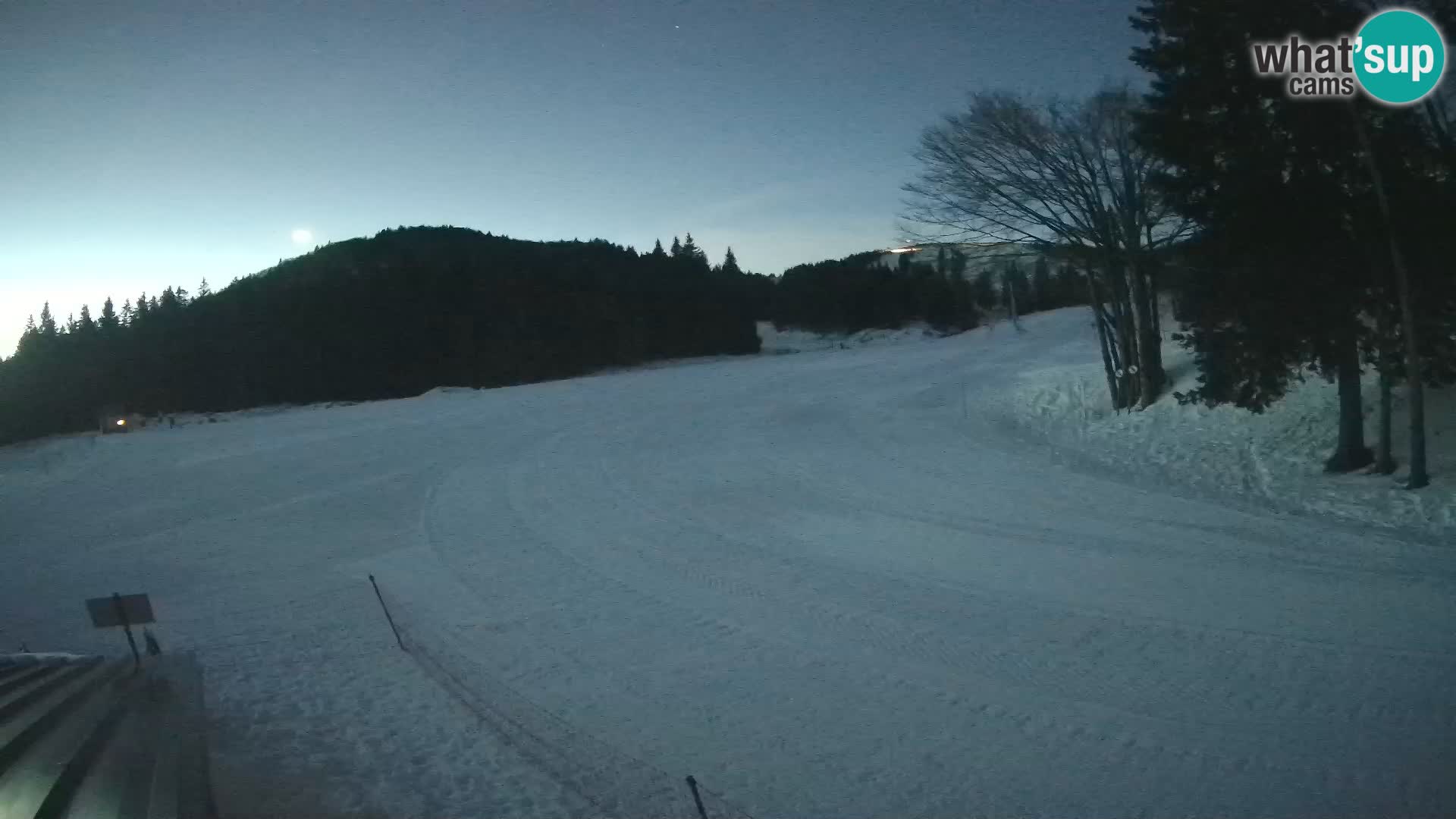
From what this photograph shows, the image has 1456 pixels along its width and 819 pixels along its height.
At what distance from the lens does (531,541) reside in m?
13.8

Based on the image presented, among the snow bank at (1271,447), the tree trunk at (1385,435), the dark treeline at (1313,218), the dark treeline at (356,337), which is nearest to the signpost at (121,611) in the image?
the snow bank at (1271,447)

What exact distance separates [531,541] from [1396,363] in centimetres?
1377

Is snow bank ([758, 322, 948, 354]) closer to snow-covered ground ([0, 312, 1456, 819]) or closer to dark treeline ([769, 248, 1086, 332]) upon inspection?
dark treeline ([769, 248, 1086, 332])

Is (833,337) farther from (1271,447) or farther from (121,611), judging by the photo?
(121,611)

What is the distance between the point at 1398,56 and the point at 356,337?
1963 inches

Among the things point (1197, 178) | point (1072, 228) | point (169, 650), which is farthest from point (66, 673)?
point (1072, 228)

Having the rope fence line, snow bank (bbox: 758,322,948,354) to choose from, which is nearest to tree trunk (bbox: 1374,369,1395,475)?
the rope fence line

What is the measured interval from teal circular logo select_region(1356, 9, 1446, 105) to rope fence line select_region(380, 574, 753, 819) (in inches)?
517

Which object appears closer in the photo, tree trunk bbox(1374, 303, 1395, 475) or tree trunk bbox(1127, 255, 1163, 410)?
tree trunk bbox(1374, 303, 1395, 475)

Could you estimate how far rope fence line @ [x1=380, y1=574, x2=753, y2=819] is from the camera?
5.96 metres

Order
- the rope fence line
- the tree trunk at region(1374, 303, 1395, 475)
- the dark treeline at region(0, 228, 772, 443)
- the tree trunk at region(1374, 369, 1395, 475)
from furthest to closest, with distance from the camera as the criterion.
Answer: the dark treeline at region(0, 228, 772, 443) < the tree trunk at region(1374, 369, 1395, 475) < the tree trunk at region(1374, 303, 1395, 475) < the rope fence line

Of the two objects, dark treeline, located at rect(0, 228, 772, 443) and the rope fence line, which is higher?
dark treeline, located at rect(0, 228, 772, 443)

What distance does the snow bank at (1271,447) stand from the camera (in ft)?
38.1

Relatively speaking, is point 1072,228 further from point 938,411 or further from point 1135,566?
point 1135,566
